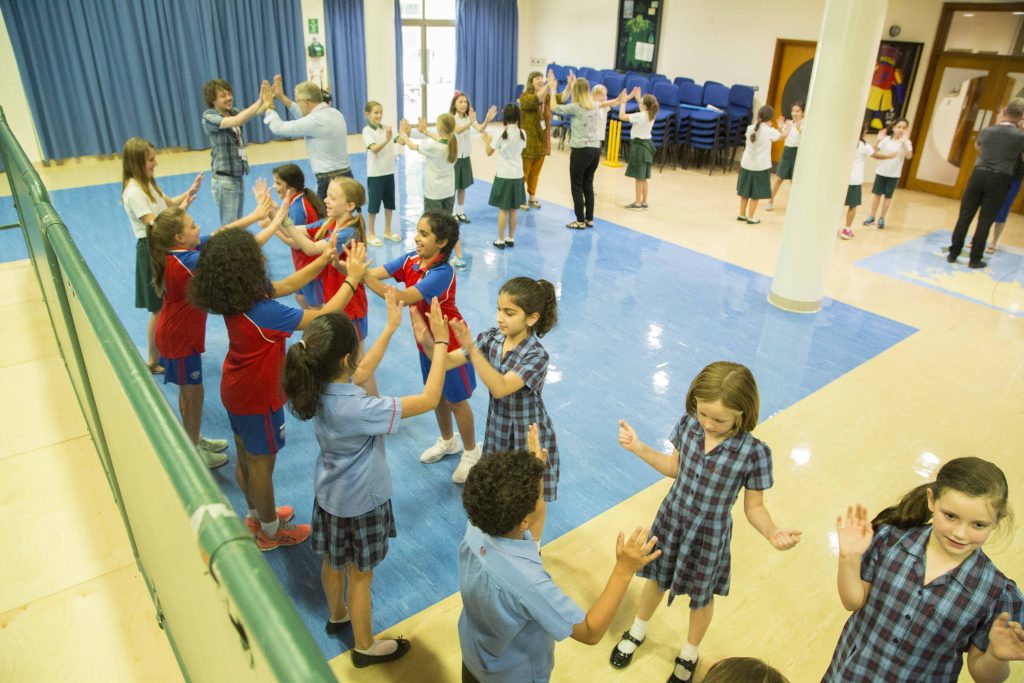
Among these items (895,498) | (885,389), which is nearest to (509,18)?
(885,389)

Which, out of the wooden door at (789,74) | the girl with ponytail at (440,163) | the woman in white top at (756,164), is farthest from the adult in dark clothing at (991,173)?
the girl with ponytail at (440,163)

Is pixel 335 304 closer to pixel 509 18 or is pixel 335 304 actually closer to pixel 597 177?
pixel 597 177

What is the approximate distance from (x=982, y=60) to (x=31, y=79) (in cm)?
1266

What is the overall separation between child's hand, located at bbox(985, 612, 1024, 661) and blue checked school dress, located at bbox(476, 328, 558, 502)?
1472 mm

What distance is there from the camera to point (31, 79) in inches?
359

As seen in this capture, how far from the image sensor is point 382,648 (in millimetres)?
2520

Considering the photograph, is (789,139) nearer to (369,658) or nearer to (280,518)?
(280,518)

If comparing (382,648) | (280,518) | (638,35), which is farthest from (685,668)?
(638,35)

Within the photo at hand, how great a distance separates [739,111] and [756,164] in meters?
3.41

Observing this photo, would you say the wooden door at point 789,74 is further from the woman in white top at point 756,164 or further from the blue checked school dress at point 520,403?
the blue checked school dress at point 520,403

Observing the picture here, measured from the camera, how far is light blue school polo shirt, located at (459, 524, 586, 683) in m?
1.65

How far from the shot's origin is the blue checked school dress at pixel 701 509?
87.0 inches

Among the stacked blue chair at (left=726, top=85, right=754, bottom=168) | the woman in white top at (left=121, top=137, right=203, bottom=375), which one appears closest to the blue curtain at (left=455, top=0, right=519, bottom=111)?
the stacked blue chair at (left=726, top=85, right=754, bottom=168)

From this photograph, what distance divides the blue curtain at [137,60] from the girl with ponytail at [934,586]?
35.9 feet
